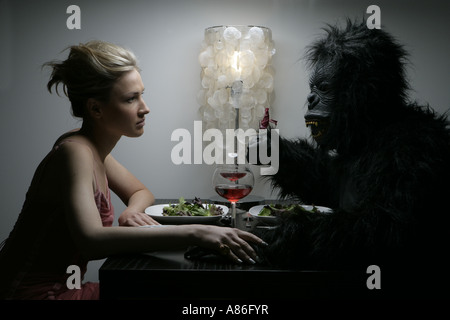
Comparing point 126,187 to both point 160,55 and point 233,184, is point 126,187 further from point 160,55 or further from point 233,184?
point 160,55

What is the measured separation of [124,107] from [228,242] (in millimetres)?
581

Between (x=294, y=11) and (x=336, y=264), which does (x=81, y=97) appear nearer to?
(x=336, y=264)

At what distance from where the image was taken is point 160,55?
253 centimetres

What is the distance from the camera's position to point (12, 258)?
118 centimetres

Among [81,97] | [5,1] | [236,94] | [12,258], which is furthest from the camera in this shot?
[5,1]

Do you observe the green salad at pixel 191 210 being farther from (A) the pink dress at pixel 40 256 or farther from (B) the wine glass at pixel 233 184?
(A) the pink dress at pixel 40 256

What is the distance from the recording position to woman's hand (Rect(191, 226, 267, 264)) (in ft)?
3.33

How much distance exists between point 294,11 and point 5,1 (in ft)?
5.31

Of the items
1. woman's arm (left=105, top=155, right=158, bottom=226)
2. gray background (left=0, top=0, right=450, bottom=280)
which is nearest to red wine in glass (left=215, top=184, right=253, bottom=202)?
woman's arm (left=105, top=155, right=158, bottom=226)

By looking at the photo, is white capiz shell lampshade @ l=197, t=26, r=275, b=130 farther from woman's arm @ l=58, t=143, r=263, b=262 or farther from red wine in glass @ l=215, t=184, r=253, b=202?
woman's arm @ l=58, t=143, r=263, b=262

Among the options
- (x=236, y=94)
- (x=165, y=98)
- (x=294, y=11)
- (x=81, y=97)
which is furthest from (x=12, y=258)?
(x=294, y=11)

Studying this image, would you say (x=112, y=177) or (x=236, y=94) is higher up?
(x=236, y=94)

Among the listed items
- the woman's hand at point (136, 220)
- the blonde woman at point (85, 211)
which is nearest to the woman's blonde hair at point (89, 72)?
the blonde woman at point (85, 211)
